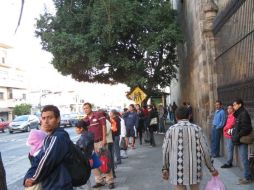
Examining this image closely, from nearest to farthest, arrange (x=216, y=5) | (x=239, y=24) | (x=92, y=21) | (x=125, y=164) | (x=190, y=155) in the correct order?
1. (x=190, y=155)
2. (x=239, y=24)
3. (x=125, y=164)
4. (x=216, y=5)
5. (x=92, y=21)

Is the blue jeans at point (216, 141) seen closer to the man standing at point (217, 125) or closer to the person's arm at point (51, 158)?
the man standing at point (217, 125)

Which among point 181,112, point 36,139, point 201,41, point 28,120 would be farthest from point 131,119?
point 28,120

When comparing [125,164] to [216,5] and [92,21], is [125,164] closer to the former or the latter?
[216,5]

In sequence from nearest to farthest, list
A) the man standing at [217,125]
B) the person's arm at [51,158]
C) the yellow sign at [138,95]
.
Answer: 1. the person's arm at [51,158]
2. the man standing at [217,125]
3. the yellow sign at [138,95]

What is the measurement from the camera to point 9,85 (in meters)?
74.2

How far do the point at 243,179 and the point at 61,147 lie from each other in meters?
6.32

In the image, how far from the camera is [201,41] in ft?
62.0

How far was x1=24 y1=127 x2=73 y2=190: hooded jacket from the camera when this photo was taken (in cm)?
401

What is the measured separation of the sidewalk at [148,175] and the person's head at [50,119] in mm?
5488

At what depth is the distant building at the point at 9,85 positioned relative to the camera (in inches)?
2810

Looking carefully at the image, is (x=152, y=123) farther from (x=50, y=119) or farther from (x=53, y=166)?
(x=53, y=166)

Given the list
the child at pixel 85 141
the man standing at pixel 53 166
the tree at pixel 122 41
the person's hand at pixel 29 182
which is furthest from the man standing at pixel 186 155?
the tree at pixel 122 41

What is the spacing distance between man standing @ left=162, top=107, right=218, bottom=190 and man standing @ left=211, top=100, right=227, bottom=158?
7.87m

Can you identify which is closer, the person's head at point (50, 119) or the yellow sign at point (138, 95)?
the person's head at point (50, 119)
